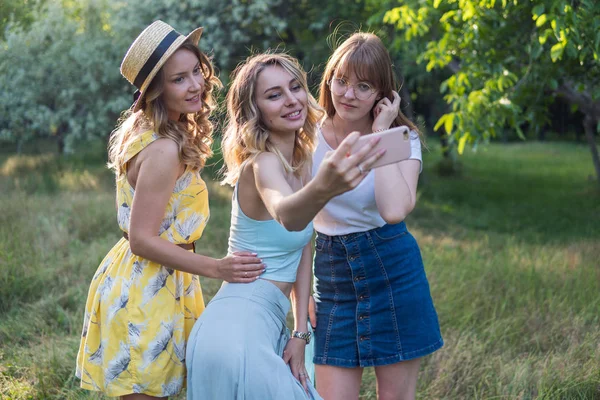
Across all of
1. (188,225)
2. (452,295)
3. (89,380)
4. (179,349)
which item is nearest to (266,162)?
(188,225)

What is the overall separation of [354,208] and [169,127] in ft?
2.51

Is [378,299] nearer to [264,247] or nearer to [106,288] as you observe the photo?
[264,247]

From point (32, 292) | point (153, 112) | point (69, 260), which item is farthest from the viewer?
point (69, 260)

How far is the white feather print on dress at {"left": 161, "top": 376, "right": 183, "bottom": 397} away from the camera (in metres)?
2.43

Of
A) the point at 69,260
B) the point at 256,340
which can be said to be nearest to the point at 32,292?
the point at 69,260

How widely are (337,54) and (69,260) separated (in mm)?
4049

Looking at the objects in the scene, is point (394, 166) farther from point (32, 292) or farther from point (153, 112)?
point (32, 292)

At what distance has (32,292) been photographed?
524 centimetres

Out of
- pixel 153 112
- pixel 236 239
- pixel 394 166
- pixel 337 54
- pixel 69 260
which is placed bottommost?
pixel 69 260

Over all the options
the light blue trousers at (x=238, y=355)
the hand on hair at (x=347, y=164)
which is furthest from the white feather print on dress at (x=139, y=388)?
the hand on hair at (x=347, y=164)

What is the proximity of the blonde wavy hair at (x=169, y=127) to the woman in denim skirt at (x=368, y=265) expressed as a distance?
1.50 feet

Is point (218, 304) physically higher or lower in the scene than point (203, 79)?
lower

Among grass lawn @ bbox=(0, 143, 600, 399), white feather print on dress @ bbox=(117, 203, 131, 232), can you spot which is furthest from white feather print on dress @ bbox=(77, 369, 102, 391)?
grass lawn @ bbox=(0, 143, 600, 399)

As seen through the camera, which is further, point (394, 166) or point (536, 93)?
point (536, 93)
